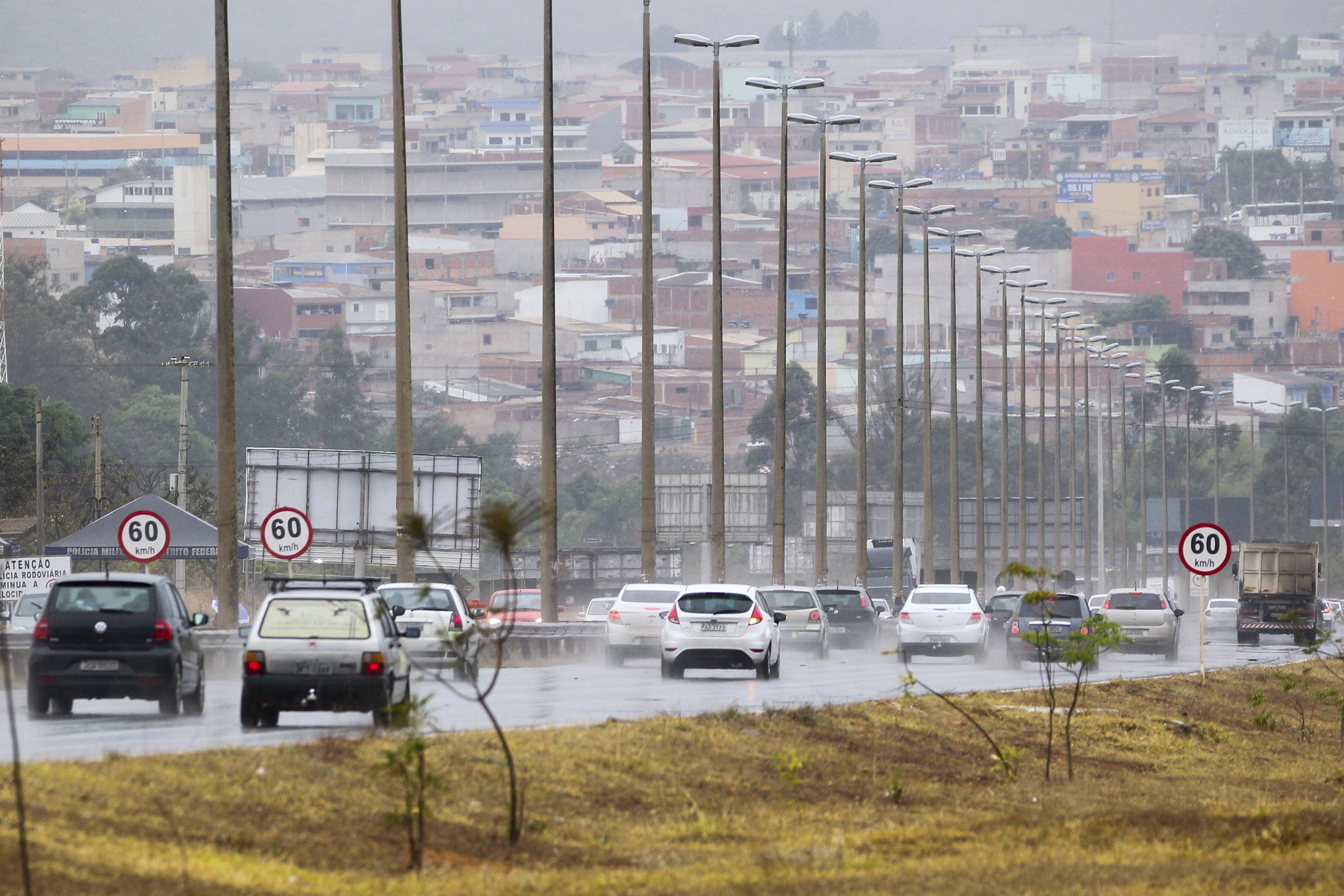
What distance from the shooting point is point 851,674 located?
34125 millimetres

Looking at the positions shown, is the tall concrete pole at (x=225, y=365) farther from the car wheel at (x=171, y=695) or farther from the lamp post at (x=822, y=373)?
the lamp post at (x=822, y=373)

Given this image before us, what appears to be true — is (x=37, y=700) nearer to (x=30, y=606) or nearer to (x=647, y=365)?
(x=30, y=606)

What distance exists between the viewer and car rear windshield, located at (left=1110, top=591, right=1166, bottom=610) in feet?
152

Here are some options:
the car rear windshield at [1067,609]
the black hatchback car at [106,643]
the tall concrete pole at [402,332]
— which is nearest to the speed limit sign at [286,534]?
the tall concrete pole at [402,332]

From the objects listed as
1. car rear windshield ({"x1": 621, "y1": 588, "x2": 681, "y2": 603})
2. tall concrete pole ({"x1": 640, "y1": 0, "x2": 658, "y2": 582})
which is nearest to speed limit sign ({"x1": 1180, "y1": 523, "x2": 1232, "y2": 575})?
car rear windshield ({"x1": 621, "y1": 588, "x2": 681, "y2": 603})

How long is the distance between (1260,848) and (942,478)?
136705 mm

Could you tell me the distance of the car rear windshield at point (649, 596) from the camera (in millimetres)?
38094

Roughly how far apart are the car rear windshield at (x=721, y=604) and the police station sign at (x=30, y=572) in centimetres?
1736

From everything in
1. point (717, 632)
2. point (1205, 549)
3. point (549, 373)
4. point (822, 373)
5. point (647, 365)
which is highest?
point (647, 365)

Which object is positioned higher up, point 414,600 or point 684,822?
point 684,822

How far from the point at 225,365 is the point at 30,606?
768 centimetres

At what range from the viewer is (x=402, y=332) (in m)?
38.0

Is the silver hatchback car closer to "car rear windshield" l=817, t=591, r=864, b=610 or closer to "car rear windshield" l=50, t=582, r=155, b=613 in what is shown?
"car rear windshield" l=50, t=582, r=155, b=613

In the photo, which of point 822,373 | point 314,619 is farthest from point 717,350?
point 314,619
